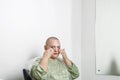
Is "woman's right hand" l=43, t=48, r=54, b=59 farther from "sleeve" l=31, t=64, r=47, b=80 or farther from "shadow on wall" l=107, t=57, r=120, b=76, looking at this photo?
"shadow on wall" l=107, t=57, r=120, b=76

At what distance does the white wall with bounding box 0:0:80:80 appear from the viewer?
146 centimetres

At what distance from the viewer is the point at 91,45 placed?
2.40 m

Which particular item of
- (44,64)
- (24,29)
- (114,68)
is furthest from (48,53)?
(114,68)

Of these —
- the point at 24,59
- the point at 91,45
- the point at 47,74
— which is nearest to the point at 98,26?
the point at 91,45

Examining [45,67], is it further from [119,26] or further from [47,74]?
[119,26]

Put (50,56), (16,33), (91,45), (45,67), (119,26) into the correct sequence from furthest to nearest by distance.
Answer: (91,45) → (119,26) → (16,33) → (50,56) → (45,67)

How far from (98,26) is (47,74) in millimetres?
1169

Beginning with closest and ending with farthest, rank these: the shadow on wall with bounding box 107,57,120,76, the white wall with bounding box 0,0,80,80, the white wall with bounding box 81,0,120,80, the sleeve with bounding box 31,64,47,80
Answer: the sleeve with bounding box 31,64,47,80 < the white wall with bounding box 0,0,80,80 < the shadow on wall with bounding box 107,57,120,76 < the white wall with bounding box 81,0,120,80

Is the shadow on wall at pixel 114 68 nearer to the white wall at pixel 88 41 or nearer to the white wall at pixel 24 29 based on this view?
the white wall at pixel 88 41

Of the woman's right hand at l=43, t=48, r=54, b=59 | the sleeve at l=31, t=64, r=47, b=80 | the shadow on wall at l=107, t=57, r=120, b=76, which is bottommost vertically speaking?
the shadow on wall at l=107, t=57, r=120, b=76

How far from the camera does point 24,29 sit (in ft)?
5.38

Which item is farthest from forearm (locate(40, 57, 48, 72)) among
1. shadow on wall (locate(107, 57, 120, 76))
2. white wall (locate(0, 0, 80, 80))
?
shadow on wall (locate(107, 57, 120, 76))

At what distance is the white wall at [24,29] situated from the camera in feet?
4.80

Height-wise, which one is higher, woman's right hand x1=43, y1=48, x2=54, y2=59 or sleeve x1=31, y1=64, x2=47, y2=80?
woman's right hand x1=43, y1=48, x2=54, y2=59
